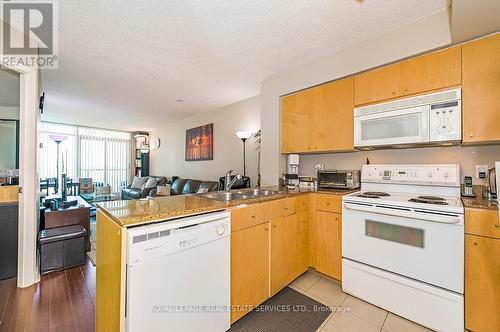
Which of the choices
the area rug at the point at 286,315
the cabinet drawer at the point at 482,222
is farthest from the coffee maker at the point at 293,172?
the cabinet drawer at the point at 482,222

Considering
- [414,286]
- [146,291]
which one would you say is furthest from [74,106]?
[414,286]

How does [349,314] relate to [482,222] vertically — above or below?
below

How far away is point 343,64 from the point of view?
2.30 m

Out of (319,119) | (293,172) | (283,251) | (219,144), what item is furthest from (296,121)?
(219,144)

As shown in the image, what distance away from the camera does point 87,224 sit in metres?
3.02

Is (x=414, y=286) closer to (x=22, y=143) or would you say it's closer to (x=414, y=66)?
(x=414, y=66)

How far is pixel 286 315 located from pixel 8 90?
4.74 meters

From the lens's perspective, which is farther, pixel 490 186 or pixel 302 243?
pixel 302 243

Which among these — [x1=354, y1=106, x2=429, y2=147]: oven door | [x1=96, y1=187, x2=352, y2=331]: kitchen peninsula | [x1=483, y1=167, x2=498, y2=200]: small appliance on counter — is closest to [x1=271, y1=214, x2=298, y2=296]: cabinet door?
[x1=96, y1=187, x2=352, y2=331]: kitchen peninsula

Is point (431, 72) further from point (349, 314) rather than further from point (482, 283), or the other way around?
point (349, 314)

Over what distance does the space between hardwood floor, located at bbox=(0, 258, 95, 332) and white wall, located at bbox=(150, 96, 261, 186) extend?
9.25ft

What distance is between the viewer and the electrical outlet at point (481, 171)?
1.79 meters

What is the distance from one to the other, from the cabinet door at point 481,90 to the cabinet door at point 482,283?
2.62ft

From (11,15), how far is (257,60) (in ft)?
7.54
